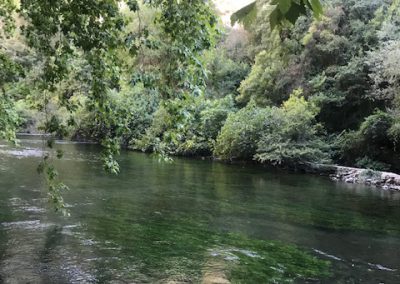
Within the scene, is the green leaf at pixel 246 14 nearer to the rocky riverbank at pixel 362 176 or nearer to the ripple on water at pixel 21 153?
the rocky riverbank at pixel 362 176

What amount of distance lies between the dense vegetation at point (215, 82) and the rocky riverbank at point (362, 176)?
0.98 metres

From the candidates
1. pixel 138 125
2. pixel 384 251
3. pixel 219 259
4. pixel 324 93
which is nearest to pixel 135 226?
pixel 219 259

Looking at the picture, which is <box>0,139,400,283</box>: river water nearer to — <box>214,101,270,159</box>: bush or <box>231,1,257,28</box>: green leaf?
<box>231,1,257,28</box>: green leaf

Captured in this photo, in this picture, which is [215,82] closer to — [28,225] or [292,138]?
[292,138]

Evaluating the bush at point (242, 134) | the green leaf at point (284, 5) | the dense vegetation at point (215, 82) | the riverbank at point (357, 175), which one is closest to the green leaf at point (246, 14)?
the green leaf at point (284, 5)

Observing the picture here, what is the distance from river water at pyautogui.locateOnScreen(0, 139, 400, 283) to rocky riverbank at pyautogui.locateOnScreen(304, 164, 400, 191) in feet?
6.41

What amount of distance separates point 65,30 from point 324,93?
2256cm

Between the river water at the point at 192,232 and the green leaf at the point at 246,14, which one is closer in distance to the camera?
the green leaf at the point at 246,14

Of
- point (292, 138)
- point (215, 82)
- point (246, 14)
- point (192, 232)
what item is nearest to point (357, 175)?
point (292, 138)

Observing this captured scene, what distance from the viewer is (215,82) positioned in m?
36.0

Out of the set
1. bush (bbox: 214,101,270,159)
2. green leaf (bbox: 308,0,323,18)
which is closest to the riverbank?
bush (bbox: 214,101,270,159)

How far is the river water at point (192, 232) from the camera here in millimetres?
7332

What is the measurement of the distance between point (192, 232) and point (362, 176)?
13035mm

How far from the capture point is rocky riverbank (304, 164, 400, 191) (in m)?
19.2
